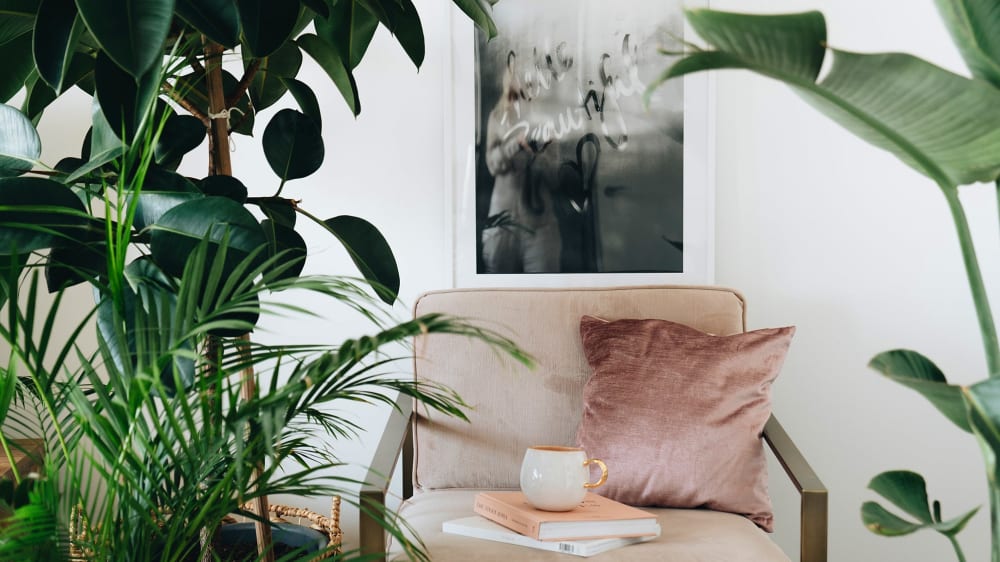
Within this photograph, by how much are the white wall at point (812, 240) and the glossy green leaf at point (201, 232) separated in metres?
1.07

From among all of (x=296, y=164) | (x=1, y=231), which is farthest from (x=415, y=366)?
(x=1, y=231)

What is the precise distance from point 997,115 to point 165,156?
114 cm

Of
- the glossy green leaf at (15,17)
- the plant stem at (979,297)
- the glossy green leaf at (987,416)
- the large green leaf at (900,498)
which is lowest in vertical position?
the large green leaf at (900,498)

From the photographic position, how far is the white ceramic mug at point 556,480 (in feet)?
4.69

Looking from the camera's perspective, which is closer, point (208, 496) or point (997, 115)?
point (997, 115)

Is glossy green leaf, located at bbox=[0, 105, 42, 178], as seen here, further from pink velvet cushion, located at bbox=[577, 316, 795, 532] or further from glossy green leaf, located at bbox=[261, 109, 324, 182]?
pink velvet cushion, located at bbox=[577, 316, 795, 532]

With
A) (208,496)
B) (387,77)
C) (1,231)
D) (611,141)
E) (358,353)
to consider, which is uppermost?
(387,77)

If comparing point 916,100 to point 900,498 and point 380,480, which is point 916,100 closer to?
point 900,498

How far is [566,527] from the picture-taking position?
140 cm

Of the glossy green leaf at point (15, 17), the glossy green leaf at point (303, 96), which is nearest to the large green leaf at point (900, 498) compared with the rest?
the glossy green leaf at point (303, 96)

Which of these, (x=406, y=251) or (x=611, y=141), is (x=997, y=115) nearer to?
(x=611, y=141)

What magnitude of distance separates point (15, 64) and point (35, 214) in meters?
0.48

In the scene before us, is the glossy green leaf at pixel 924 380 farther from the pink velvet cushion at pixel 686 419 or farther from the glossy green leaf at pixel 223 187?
the glossy green leaf at pixel 223 187

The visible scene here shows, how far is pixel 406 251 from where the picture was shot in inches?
87.9
